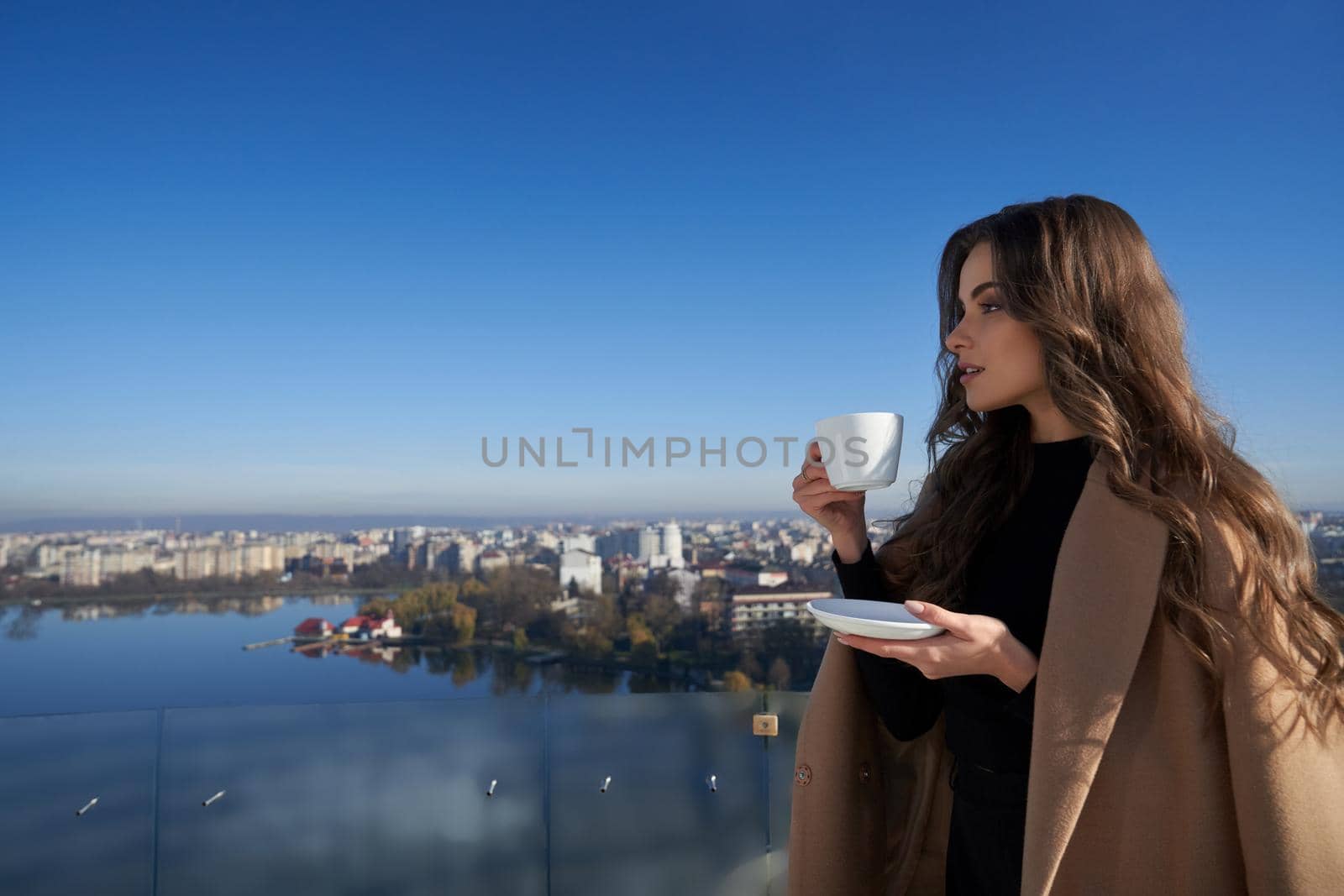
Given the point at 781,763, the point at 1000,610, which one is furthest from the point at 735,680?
the point at 1000,610

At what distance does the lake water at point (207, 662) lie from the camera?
27.6 ft

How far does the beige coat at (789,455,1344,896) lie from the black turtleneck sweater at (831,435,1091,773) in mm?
73

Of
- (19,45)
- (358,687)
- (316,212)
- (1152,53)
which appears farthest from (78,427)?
(1152,53)

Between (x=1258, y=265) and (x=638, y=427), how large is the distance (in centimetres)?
952

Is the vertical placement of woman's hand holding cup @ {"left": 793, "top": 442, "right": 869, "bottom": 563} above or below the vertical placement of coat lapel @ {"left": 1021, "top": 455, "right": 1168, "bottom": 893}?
above

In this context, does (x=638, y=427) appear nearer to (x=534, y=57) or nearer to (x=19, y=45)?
(x=534, y=57)

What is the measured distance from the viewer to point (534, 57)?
26.6ft

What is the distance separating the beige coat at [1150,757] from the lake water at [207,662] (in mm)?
7357

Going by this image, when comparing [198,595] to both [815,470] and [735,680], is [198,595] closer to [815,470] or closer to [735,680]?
[735,680]

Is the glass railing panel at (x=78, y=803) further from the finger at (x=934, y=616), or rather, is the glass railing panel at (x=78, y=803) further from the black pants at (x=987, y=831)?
the finger at (x=934, y=616)

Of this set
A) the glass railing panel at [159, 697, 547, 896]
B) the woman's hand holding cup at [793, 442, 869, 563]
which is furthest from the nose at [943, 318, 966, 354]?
the glass railing panel at [159, 697, 547, 896]

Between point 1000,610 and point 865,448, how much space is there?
1.00 feet

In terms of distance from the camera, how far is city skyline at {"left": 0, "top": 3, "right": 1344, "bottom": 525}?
5.09 m

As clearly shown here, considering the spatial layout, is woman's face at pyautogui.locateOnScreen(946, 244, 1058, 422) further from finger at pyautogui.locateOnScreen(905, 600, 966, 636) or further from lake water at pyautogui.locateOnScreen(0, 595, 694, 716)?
lake water at pyautogui.locateOnScreen(0, 595, 694, 716)
